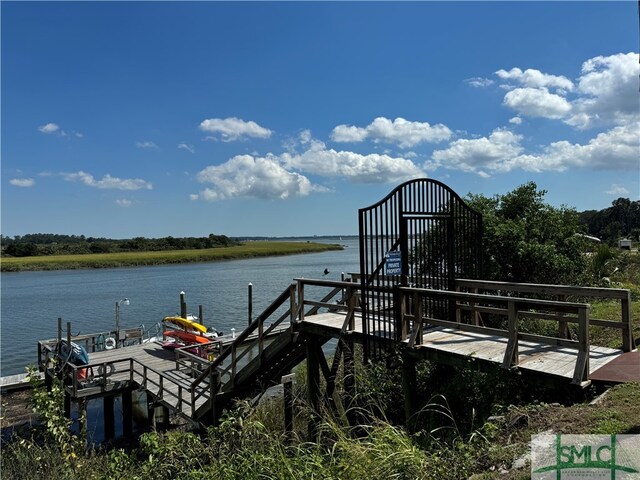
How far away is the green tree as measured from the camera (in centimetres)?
1300

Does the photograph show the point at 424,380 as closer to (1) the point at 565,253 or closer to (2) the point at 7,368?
(1) the point at 565,253

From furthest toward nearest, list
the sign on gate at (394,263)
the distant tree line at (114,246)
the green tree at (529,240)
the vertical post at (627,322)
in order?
the distant tree line at (114,246), the green tree at (529,240), the sign on gate at (394,263), the vertical post at (627,322)

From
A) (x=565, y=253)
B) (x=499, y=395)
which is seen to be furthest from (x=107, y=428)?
(x=565, y=253)

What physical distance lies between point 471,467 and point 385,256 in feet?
13.0

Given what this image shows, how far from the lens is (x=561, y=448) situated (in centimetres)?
380

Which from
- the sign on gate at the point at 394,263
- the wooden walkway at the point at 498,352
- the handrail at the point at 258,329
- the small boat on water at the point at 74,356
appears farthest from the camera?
the small boat on water at the point at 74,356

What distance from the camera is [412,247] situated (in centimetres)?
856

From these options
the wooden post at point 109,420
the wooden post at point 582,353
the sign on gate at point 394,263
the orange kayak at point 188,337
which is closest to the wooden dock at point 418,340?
the wooden post at point 582,353

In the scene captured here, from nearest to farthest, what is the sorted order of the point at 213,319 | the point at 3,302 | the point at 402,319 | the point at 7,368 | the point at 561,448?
1. the point at 561,448
2. the point at 402,319
3. the point at 7,368
4. the point at 213,319
5. the point at 3,302

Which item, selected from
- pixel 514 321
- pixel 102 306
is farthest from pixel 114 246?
pixel 514 321

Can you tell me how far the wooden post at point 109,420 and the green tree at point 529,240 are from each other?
11.7 meters

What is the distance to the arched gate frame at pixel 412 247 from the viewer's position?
7473 millimetres

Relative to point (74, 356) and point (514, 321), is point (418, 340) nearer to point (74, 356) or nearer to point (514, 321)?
point (514, 321)
